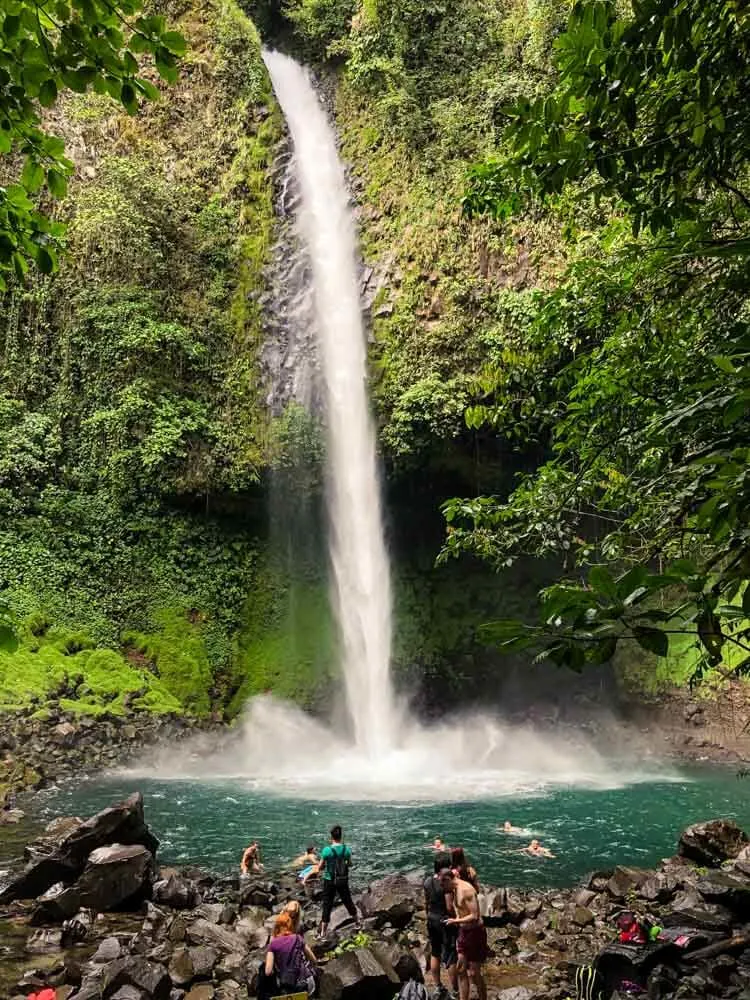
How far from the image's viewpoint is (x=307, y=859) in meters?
9.86

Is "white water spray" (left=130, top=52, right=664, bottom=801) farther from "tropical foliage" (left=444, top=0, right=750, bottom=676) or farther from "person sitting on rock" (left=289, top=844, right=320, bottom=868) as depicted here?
"tropical foliage" (left=444, top=0, right=750, bottom=676)

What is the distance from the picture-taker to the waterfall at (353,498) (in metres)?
20.9

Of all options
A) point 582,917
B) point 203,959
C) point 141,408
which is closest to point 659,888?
point 582,917

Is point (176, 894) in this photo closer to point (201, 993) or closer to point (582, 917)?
point (201, 993)

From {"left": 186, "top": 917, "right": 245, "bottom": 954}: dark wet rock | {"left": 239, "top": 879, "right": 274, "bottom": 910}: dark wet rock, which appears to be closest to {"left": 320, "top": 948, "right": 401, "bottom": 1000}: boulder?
{"left": 186, "top": 917, "right": 245, "bottom": 954}: dark wet rock

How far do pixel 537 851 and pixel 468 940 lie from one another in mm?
5376

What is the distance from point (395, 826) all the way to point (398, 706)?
29.8 feet

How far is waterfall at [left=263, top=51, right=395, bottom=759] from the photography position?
20922 mm

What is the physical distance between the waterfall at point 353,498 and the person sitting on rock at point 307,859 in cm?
961

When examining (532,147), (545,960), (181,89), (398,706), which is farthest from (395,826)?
(181,89)

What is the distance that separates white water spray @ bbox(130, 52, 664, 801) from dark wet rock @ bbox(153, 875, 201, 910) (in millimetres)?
7932

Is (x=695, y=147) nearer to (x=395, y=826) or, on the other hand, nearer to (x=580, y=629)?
(x=580, y=629)

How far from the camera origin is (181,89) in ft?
83.4

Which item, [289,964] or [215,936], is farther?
[215,936]
